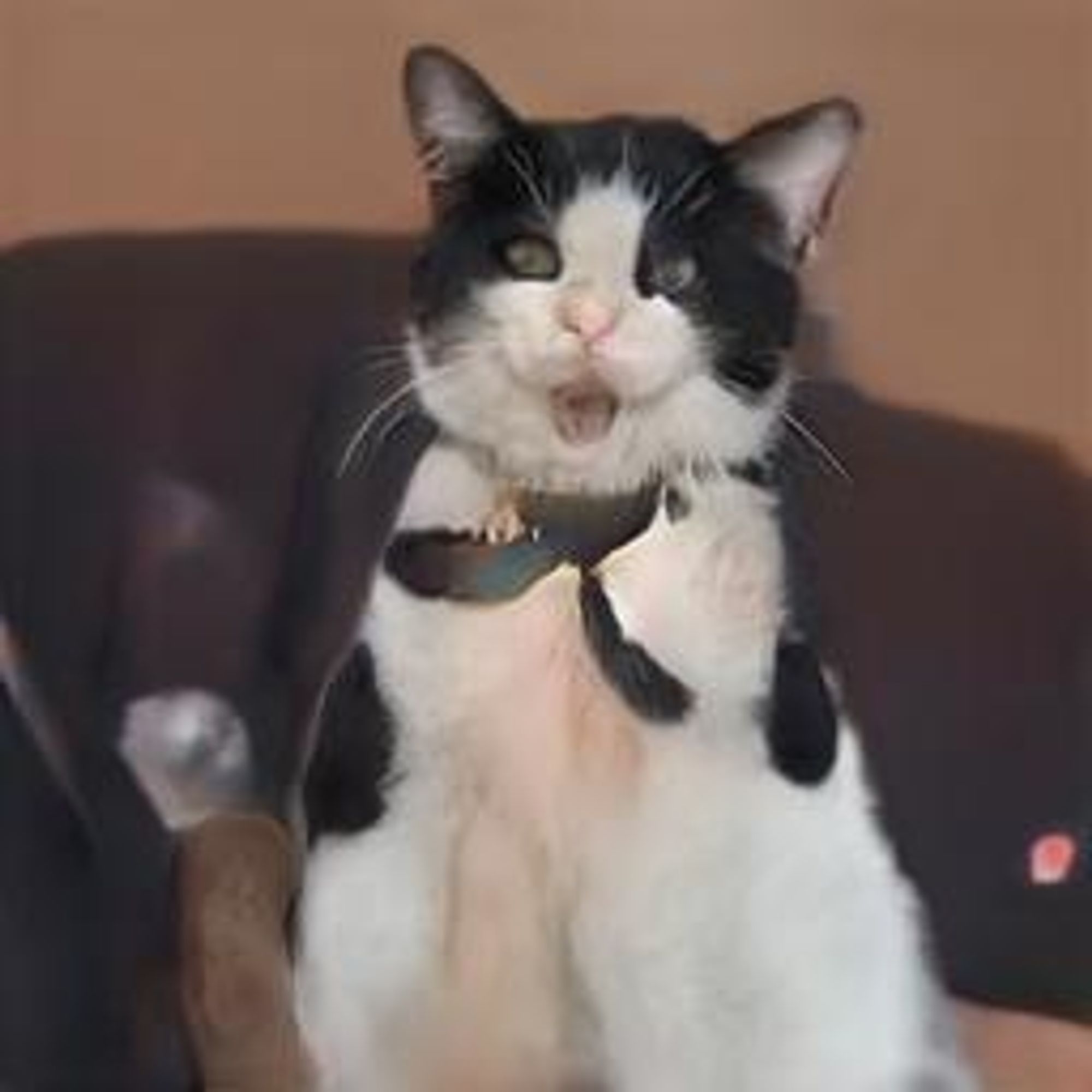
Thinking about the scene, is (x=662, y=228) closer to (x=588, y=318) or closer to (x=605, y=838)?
(x=588, y=318)

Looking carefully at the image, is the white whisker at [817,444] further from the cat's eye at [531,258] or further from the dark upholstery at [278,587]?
the cat's eye at [531,258]

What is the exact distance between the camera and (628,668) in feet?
3.06

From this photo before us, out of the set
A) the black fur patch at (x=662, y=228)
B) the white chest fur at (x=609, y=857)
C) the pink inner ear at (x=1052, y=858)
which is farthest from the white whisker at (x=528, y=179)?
the pink inner ear at (x=1052, y=858)

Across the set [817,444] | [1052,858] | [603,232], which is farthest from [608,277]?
[1052,858]

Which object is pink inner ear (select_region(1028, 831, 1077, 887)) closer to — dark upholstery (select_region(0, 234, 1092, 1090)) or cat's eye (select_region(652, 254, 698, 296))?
dark upholstery (select_region(0, 234, 1092, 1090))

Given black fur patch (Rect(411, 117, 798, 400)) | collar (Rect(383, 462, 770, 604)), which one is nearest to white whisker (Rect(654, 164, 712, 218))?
black fur patch (Rect(411, 117, 798, 400))

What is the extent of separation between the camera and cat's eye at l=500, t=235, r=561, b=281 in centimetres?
91

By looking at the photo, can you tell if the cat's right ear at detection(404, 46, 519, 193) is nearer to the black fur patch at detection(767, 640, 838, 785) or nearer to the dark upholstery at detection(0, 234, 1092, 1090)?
the dark upholstery at detection(0, 234, 1092, 1090)

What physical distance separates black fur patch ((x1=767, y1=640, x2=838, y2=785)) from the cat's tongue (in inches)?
4.4

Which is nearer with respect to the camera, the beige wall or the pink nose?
the pink nose

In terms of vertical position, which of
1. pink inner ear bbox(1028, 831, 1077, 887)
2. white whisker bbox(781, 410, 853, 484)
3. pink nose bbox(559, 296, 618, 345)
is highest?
pink nose bbox(559, 296, 618, 345)

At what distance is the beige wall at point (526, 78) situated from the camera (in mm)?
992

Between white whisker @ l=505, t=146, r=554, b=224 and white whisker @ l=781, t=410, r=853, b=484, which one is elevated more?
white whisker @ l=505, t=146, r=554, b=224

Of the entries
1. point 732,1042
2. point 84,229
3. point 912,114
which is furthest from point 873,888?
point 84,229
